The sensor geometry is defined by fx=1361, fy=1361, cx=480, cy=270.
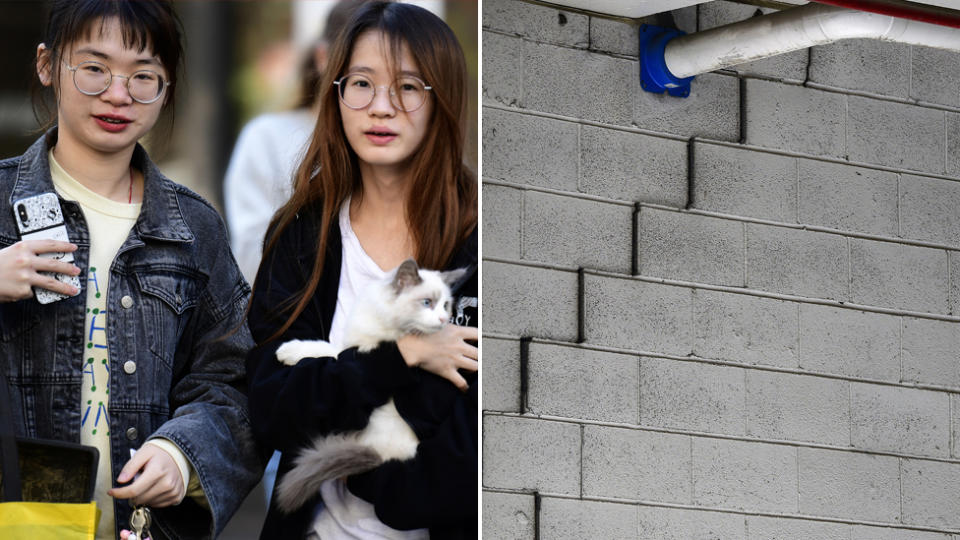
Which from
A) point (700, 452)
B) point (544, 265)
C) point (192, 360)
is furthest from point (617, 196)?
point (192, 360)

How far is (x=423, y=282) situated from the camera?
2320 millimetres

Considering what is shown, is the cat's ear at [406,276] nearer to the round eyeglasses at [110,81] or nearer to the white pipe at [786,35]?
the round eyeglasses at [110,81]

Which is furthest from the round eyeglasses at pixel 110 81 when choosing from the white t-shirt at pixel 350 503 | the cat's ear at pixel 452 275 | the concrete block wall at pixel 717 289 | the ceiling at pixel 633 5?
the ceiling at pixel 633 5

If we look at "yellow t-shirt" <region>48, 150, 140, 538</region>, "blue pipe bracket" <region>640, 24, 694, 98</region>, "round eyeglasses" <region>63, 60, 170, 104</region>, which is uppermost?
"blue pipe bracket" <region>640, 24, 694, 98</region>

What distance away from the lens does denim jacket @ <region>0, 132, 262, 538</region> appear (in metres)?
2.12

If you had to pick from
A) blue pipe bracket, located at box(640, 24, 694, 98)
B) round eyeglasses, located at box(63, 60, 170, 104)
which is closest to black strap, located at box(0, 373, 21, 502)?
round eyeglasses, located at box(63, 60, 170, 104)

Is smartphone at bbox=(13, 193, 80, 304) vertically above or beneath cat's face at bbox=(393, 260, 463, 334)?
above

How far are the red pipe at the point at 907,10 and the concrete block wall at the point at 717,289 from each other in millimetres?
436

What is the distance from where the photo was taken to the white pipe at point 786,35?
119 inches

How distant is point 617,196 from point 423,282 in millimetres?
1035

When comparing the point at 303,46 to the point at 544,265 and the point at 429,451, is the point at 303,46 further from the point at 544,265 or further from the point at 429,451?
the point at 544,265

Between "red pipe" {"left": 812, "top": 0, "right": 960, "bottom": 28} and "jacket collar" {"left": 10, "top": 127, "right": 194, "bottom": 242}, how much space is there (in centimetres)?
147

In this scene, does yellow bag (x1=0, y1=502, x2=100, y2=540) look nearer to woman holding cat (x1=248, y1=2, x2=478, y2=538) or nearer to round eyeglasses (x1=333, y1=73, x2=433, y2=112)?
woman holding cat (x1=248, y1=2, x2=478, y2=538)

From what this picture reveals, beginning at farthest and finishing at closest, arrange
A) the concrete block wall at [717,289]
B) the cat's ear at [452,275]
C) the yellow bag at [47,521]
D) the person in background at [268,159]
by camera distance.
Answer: the concrete block wall at [717,289] → the cat's ear at [452,275] → the person in background at [268,159] → the yellow bag at [47,521]
